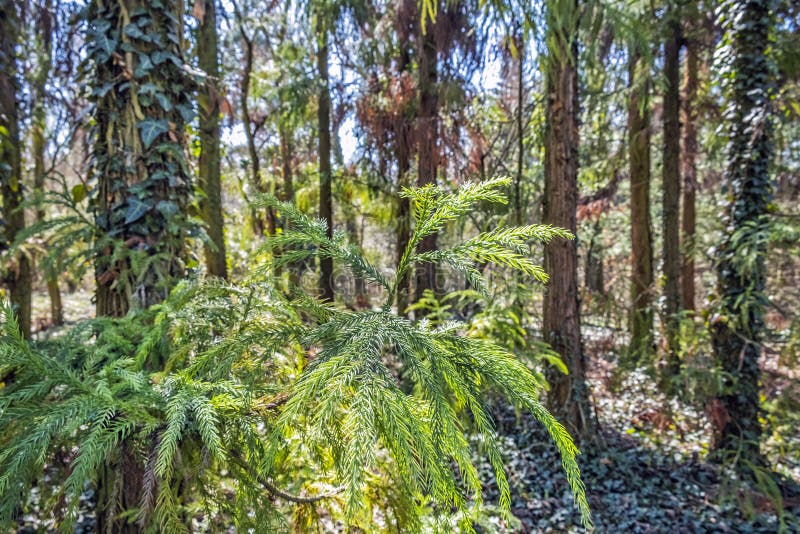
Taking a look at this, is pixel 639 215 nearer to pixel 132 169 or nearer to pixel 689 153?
pixel 689 153

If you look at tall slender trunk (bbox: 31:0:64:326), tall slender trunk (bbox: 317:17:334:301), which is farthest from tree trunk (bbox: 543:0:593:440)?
tall slender trunk (bbox: 31:0:64:326)

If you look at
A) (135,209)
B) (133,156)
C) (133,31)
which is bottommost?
(135,209)

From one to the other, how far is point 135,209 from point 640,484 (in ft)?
14.2

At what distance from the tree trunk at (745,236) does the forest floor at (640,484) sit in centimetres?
33

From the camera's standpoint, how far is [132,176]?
75.6 inches

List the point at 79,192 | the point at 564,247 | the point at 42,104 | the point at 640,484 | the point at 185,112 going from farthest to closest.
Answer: the point at 42,104
the point at 564,247
the point at 640,484
the point at 79,192
the point at 185,112

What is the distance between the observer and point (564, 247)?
4.02 metres

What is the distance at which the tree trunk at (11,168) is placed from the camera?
3467 millimetres

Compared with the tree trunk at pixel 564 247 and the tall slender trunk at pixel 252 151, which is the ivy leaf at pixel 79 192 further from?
the tall slender trunk at pixel 252 151

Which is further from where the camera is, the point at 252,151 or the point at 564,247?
the point at 252,151

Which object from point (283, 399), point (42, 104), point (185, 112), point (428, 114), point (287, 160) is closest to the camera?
point (283, 399)

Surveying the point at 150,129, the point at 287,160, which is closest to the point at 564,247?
the point at 150,129

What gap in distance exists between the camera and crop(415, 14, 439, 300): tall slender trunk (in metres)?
5.05

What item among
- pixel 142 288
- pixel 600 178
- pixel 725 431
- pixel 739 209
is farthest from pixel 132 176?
pixel 600 178
